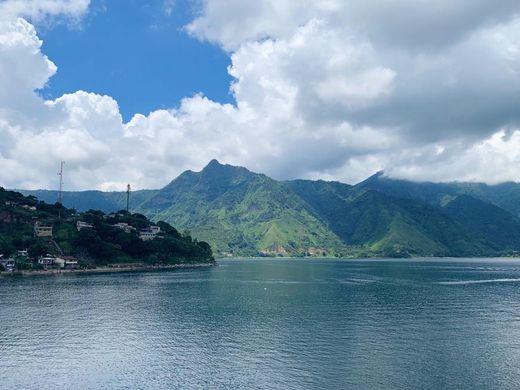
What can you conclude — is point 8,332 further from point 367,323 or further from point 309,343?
point 367,323

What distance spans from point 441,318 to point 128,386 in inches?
3067

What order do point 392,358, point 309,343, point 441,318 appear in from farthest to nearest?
point 441,318 < point 309,343 < point 392,358

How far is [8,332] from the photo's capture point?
8575 centimetres

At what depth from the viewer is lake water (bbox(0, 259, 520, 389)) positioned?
5916 cm

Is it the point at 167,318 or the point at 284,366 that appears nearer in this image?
the point at 284,366

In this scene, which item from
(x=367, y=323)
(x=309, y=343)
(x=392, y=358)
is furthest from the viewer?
(x=367, y=323)

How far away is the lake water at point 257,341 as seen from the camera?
59.2 meters

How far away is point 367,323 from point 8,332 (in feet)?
250

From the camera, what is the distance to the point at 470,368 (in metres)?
63.6

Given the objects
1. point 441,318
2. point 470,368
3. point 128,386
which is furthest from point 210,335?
point 441,318

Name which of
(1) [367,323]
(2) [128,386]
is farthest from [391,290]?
(2) [128,386]

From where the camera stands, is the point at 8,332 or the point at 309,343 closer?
the point at 309,343

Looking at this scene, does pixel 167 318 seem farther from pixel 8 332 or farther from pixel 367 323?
pixel 367 323

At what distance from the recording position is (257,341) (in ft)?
260
